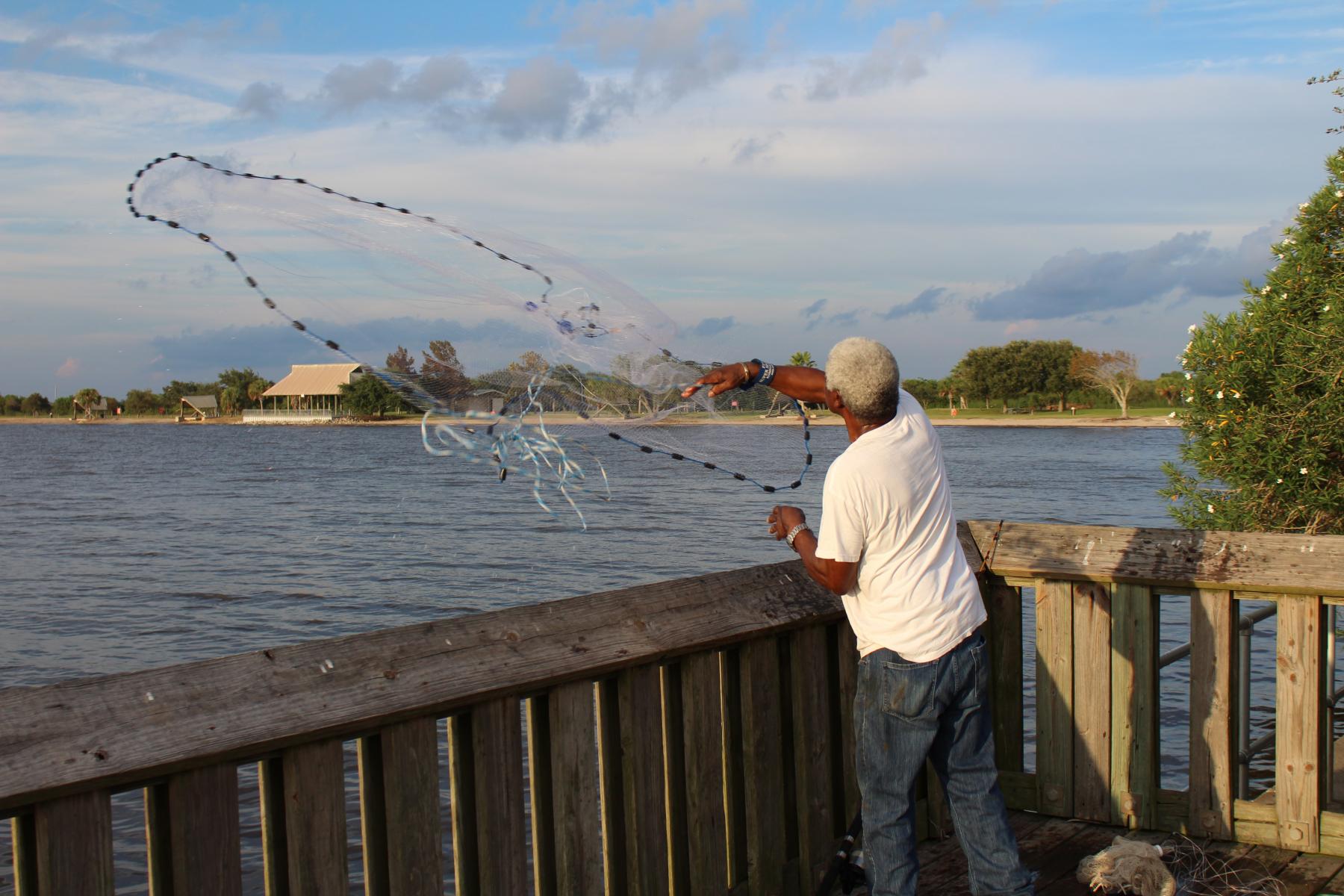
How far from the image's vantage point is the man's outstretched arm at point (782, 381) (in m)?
3.52

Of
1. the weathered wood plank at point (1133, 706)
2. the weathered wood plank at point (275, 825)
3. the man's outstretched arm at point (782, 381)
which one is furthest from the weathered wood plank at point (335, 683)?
the weathered wood plank at point (1133, 706)

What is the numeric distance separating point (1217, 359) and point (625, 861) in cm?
811

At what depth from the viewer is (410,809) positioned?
8.61 ft

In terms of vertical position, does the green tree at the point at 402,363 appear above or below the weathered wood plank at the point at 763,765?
above

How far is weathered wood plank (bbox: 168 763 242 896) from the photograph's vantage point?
2232mm

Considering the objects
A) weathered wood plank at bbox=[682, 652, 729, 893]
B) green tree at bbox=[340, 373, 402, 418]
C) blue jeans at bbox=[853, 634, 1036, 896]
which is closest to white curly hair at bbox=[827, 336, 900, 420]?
blue jeans at bbox=[853, 634, 1036, 896]

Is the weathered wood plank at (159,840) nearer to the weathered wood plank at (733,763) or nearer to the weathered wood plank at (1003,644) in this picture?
the weathered wood plank at (733,763)

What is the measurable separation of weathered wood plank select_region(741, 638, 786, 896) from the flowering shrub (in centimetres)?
695

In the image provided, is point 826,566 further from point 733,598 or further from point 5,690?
point 5,690

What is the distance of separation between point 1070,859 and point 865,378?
219 cm

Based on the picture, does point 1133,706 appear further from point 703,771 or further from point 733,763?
point 703,771

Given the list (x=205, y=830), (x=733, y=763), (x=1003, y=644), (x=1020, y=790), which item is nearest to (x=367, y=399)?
(x=1003, y=644)

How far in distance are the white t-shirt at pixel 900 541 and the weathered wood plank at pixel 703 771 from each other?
0.52 m

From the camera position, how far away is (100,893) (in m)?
2.13
